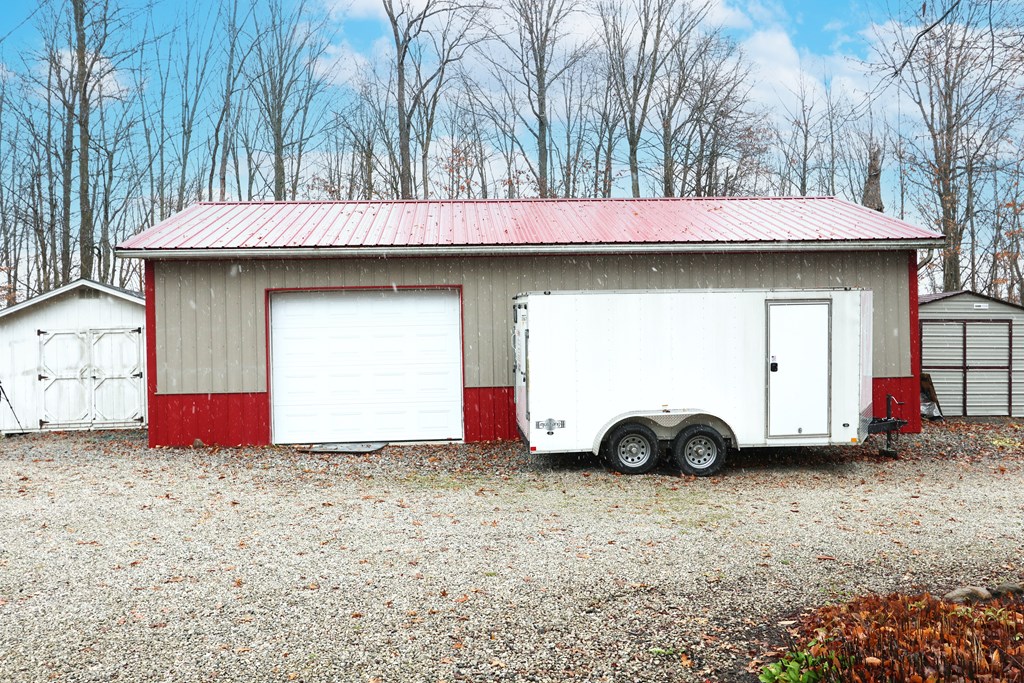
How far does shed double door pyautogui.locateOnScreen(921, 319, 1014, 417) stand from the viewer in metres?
14.1

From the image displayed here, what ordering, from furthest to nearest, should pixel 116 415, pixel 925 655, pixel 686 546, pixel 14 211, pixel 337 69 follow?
1. pixel 337 69
2. pixel 14 211
3. pixel 116 415
4. pixel 686 546
5. pixel 925 655

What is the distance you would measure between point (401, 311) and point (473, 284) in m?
1.18

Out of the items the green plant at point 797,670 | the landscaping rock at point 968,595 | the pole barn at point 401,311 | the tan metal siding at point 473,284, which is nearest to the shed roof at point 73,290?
the pole barn at point 401,311

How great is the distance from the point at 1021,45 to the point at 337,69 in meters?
22.3

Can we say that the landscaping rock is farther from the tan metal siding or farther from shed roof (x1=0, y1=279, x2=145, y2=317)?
shed roof (x1=0, y1=279, x2=145, y2=317)

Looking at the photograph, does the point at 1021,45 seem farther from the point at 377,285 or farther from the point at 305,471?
the point at 305,471

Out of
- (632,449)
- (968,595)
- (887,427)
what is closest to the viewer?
(968,595)

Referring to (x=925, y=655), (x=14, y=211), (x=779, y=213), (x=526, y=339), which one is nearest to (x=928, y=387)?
(x=779, y=213)

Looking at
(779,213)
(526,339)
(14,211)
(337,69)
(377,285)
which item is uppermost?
(337,69)

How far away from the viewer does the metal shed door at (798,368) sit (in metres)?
9.02

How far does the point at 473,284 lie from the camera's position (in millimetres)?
11555

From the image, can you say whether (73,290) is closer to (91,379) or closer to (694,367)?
(91,379)

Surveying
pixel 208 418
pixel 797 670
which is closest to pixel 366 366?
pixel 208 418

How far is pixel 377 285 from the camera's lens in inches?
452
